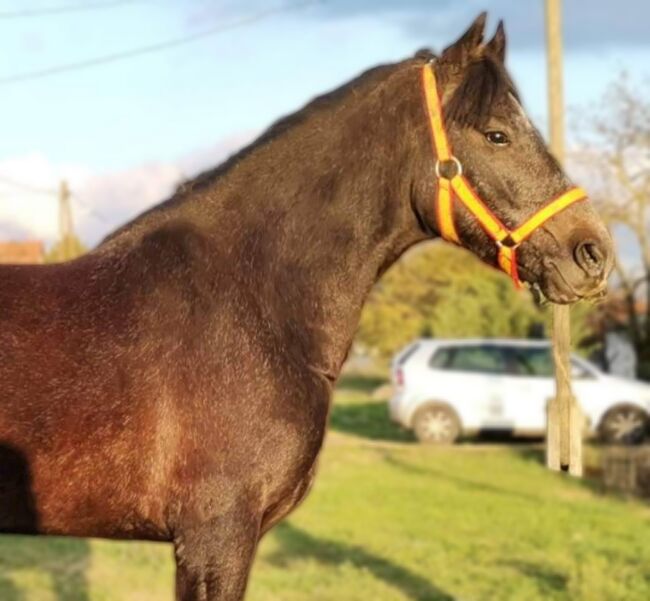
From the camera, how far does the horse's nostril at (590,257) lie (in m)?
3.59

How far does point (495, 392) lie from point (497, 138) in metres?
14.8

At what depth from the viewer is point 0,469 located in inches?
126

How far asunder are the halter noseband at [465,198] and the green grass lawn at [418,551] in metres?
4.59

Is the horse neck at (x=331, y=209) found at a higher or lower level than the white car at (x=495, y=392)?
higher

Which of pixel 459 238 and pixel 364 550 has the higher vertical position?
pixel 459 238

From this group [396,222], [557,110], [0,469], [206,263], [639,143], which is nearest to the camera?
[0,469]

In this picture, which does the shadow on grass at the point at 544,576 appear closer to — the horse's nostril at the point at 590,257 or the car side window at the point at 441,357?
the horse's nostril at the point at 590,257

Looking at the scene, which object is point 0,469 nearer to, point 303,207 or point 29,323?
point 29,323

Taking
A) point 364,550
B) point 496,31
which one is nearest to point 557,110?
point 364,550

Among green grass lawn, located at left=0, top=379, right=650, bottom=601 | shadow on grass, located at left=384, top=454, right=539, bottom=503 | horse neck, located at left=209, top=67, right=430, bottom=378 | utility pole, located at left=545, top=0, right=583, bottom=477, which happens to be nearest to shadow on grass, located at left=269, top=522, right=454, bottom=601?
green grass lawn, located at left=0, top=379, right=650, bottom=601

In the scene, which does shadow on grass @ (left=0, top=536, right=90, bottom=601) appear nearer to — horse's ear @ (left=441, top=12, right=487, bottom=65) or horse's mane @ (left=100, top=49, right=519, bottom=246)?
horse's mane @ (left=100, top=49, right=519, bottom=246)

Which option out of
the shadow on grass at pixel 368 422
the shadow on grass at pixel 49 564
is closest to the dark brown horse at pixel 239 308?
the shadow on grass at pixel 49 564

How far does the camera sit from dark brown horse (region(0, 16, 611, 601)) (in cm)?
326

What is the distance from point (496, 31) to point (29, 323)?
1.76 m
